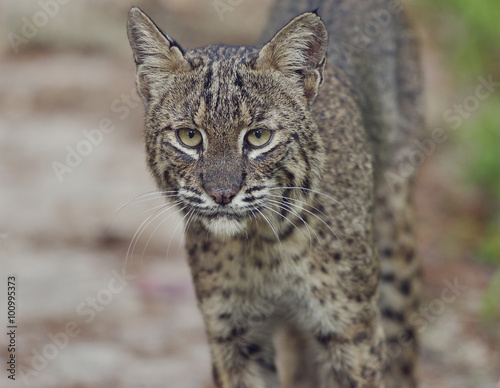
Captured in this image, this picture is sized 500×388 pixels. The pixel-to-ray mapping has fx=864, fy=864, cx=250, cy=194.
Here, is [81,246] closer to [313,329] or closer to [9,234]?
[9,234]

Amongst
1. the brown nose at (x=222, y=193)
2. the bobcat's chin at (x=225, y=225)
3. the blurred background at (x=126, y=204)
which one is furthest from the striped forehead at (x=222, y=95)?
the blurred background at (x=126, y=204)

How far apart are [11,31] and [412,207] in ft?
29.7

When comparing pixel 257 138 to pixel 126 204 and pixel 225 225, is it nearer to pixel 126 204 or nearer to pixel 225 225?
pixel 225 225

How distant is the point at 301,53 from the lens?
4.86 m

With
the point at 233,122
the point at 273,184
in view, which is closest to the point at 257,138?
the point at 233,122

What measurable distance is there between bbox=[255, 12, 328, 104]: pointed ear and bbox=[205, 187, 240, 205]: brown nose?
0.83 metres

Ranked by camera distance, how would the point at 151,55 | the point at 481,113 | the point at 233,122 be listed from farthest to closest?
the point at 481,113
the point at 151,55
the point at 233,122

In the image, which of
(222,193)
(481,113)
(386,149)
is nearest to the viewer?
(222,193)

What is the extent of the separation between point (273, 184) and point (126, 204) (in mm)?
1255

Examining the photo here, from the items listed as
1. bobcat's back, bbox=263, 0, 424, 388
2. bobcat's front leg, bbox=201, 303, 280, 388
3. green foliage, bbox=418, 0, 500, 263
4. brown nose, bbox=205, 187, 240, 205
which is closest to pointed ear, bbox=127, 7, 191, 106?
brown nose, bbox=205, 187, 240, 205

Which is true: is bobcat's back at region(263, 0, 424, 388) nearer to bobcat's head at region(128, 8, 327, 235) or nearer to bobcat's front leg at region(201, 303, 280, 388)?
bobcat's front leg at region(201, 303, 280, 388)

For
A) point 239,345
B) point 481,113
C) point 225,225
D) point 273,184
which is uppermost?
point 273,184

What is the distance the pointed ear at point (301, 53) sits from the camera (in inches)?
187

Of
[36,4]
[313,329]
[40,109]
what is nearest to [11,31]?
[36,4]
